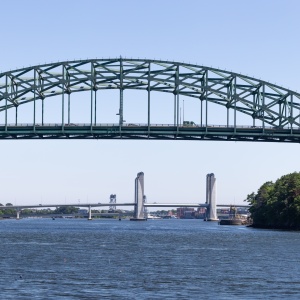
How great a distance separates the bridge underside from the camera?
119 meters

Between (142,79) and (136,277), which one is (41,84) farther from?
(136,277)

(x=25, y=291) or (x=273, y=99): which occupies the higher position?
(x=273, y=99)

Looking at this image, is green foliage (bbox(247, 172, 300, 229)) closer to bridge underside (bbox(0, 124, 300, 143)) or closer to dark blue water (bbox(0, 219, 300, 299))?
bridge underside (bbox(0, 124, 300, 143))

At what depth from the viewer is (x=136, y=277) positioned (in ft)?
191

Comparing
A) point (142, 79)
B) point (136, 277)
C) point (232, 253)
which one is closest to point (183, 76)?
point (142, 79)

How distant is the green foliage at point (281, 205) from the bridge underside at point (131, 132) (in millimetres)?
24379

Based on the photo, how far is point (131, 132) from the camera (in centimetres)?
12000

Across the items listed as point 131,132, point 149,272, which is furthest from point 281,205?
point 149,272

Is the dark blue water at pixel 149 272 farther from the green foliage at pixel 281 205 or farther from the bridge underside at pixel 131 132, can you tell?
the green foliage at pixel 281 205

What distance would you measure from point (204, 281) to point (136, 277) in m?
4.39

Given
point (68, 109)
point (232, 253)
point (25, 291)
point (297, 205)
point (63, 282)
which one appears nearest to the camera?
point (25, 291)

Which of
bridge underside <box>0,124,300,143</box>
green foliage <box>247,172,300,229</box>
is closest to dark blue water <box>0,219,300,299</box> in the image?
bridge underside <box>0,124,300,143</box>

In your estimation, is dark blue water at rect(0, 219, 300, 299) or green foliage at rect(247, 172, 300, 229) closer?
dark blue water at rect(0, 219, 300, 299)

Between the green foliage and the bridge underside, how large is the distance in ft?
80.0
